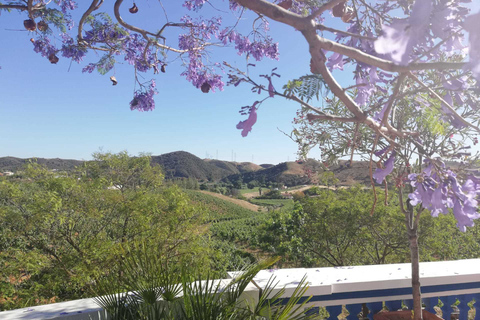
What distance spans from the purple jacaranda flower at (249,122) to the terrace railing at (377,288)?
80 cm

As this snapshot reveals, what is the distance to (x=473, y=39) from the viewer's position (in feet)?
1.24

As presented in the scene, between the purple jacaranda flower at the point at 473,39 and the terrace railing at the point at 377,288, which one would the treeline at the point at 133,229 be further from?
the purple jacaranda flower at the point at 473,39

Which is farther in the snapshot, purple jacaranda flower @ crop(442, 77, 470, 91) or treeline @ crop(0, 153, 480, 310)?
treeline @ crop(0, 153, 480, 310)

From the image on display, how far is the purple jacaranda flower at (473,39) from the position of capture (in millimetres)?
373

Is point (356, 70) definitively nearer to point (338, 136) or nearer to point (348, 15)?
point (348, 15)

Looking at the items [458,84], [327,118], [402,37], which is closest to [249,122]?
[327,118]

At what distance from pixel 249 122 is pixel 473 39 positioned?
0.50 meters

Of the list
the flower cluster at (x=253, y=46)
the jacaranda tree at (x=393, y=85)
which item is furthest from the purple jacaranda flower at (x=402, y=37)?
the flower cluster at (x=253, y=46)

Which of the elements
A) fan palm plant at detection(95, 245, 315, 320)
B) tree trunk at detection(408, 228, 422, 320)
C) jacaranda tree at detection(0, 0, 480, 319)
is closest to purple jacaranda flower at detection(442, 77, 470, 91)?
jacaranda tree at detection(0, 0, 480, 319)

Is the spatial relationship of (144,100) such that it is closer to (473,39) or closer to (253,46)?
(253,46)

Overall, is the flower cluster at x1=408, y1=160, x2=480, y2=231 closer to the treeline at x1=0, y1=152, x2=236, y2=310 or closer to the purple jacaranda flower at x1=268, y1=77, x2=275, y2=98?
the purple jacaranda flower at x1=268, y1=77, x2=275, y2=98

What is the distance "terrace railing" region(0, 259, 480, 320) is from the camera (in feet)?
4.77

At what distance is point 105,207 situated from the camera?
13.1ft

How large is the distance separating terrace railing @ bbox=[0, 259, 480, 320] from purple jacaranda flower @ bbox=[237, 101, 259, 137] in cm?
80
